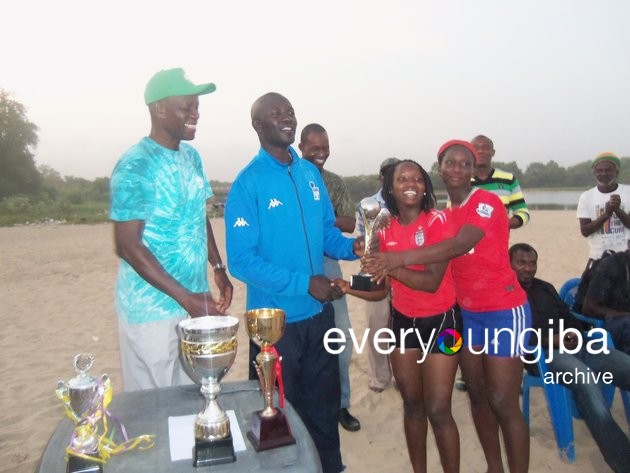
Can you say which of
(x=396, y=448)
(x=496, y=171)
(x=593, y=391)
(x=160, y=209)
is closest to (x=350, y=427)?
(x=396, y=448)

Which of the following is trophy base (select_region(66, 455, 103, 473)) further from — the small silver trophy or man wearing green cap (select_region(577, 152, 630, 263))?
man wearing green cap (select_region(577, 152, 630, 263))

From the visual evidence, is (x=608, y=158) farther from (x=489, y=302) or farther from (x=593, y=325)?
(x=489, y=302)

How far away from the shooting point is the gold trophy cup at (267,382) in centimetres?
167

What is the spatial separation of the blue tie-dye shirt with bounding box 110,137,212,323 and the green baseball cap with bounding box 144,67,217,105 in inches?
9.2

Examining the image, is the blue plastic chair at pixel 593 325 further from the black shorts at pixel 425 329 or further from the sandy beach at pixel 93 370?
the black shorts at pixel 425 329

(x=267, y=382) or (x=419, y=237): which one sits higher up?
(x=419, y=237)

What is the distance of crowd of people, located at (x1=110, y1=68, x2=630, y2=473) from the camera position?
8.24ft

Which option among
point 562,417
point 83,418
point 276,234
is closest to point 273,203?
point 276,234

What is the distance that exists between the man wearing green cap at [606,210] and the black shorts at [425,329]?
3051 mm

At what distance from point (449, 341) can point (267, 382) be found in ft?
3.96

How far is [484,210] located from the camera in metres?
2.79

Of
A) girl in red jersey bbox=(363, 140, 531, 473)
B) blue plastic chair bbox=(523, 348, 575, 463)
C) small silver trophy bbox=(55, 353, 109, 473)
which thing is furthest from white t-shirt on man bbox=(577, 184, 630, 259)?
small silver trophy bbox=(55, 353, 109, 473)

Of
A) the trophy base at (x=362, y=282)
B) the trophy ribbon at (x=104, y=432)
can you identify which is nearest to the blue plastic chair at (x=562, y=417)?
the trophy base at (x=362, y=282)

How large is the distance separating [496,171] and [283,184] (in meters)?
2.79
